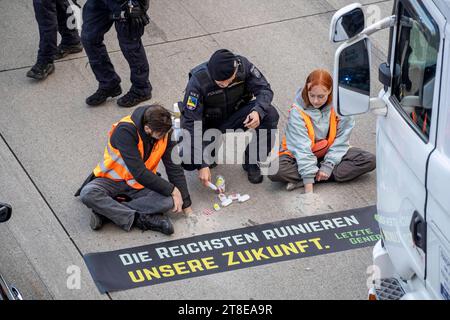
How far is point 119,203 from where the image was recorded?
6.32 metres

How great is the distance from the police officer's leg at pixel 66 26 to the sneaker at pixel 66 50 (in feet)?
0.07

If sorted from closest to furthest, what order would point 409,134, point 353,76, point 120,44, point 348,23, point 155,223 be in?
1. point 409,134
2. point 353,76
3. point 348,23
4. point 155,223
5. point 120,44

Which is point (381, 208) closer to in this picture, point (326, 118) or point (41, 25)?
point (326, 118)

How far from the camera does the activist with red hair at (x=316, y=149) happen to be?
21.6 feet

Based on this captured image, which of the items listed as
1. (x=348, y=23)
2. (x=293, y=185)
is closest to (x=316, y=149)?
(x=293, y=185)

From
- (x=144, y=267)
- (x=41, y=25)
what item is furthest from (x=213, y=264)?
(x=41, y=25)

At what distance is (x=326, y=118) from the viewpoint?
662 cm

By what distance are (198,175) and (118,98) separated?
1.26 m

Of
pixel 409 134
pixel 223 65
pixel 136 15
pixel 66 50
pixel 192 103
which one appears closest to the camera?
pixel 409 134

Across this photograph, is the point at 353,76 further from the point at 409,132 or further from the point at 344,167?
the point at 344,167

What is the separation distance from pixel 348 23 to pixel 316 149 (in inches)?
86.2

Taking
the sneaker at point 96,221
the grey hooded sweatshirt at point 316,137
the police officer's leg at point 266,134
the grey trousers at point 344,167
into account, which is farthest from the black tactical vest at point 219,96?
the sneaker at point 96,221

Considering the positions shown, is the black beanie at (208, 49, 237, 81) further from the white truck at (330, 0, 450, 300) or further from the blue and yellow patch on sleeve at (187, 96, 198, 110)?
the white truck at (330, 0, 450, 300)

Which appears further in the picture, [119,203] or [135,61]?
[135,61]
